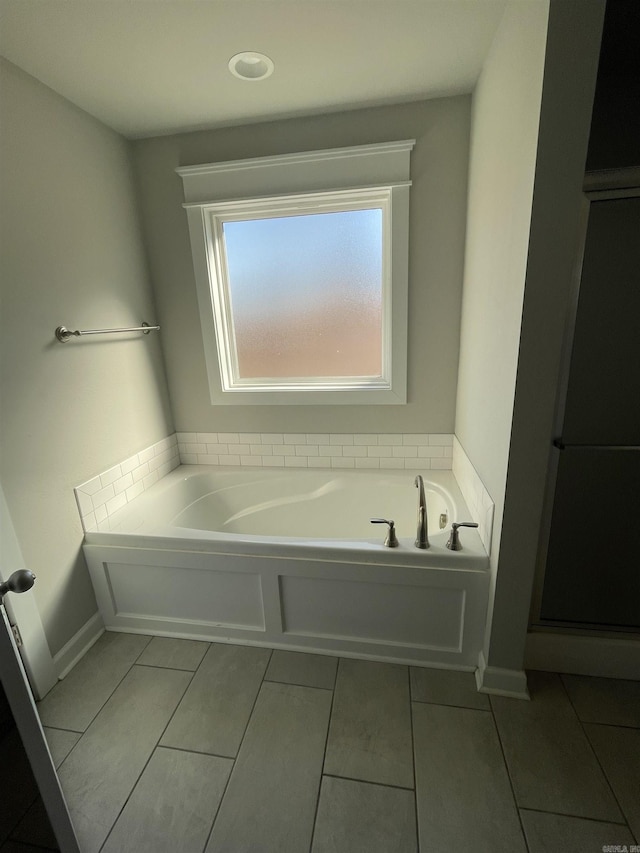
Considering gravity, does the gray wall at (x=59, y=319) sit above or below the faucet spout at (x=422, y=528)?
above

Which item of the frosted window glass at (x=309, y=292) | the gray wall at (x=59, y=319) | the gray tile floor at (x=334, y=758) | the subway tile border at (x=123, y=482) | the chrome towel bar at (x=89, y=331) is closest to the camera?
the gray tile floor at (x=334, y=758)

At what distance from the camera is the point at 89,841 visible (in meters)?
1.12

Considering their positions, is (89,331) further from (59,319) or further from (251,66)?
(251,66)

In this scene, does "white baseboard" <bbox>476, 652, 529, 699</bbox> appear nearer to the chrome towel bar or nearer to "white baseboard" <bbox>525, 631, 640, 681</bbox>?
"white baseboard" <bbox>525, 631, 640, 681</bbox>

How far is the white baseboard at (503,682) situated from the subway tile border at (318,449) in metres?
1.09

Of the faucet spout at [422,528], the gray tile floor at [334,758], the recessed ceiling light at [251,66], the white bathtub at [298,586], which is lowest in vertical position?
the gray tile floor at [334,758]

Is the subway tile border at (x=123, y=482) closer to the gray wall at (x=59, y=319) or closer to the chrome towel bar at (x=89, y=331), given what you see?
the gray wall at (x=59, y=319)

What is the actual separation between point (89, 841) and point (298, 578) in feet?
3.15

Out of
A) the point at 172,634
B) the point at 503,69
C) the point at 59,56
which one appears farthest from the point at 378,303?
the point at 172,634

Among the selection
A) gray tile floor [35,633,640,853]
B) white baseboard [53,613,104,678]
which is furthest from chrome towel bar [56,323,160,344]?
gray tile floor [35,633,640,853]

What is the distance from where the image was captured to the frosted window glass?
A: 216 cm

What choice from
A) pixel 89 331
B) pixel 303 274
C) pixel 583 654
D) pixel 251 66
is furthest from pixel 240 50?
pixel 583 654

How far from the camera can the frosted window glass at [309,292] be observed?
7.09ft

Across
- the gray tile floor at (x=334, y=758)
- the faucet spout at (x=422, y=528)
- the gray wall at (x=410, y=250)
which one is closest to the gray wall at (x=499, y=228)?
the gray wall at (x=410, y=250)
